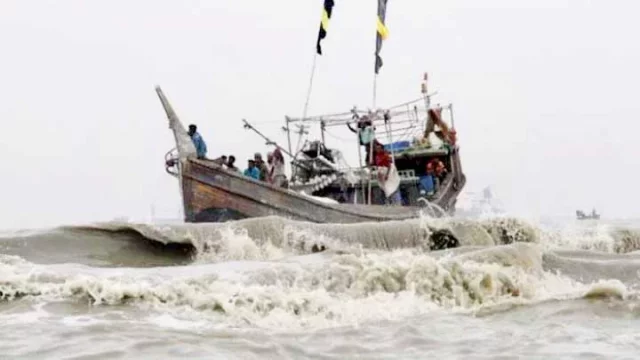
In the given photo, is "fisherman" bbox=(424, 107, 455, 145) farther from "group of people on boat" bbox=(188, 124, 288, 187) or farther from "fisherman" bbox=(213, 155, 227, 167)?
"fisherman" bbox=(213, 155, 227, 167)

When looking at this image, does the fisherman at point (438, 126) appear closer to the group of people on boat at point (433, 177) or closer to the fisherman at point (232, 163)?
the group of people on boat at point (433, 177)

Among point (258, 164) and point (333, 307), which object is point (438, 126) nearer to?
point (258, 164)

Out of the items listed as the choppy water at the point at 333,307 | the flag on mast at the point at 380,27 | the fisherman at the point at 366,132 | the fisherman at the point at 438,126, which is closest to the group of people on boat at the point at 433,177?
the fisherman at the point at 438,126

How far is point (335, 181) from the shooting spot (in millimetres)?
19859

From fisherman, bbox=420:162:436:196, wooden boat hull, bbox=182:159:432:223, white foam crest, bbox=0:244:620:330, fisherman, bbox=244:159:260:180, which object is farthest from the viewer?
fisherman, bbox=420:162:436:196

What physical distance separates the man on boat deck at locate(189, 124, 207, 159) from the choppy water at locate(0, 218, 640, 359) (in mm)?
6349

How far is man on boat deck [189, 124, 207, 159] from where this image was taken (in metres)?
17.5

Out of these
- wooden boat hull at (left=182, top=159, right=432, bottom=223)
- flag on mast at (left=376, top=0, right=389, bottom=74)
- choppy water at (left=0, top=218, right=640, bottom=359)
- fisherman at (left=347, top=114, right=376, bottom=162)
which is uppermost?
flag on mast at (left=376, top=0, right=389, bottom=74)

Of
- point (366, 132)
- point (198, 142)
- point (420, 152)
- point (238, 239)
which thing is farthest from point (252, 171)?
point (238, 239)

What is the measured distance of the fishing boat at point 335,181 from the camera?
16.9 meters

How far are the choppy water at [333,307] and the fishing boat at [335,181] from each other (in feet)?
18.5

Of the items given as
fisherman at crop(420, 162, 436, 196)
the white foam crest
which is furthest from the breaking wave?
fisherman at crop(420, 162, 436, 196)

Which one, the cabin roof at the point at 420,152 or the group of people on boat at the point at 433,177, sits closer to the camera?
the group of people on boat at the point at 433,177

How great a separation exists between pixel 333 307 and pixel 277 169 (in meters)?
12.4
